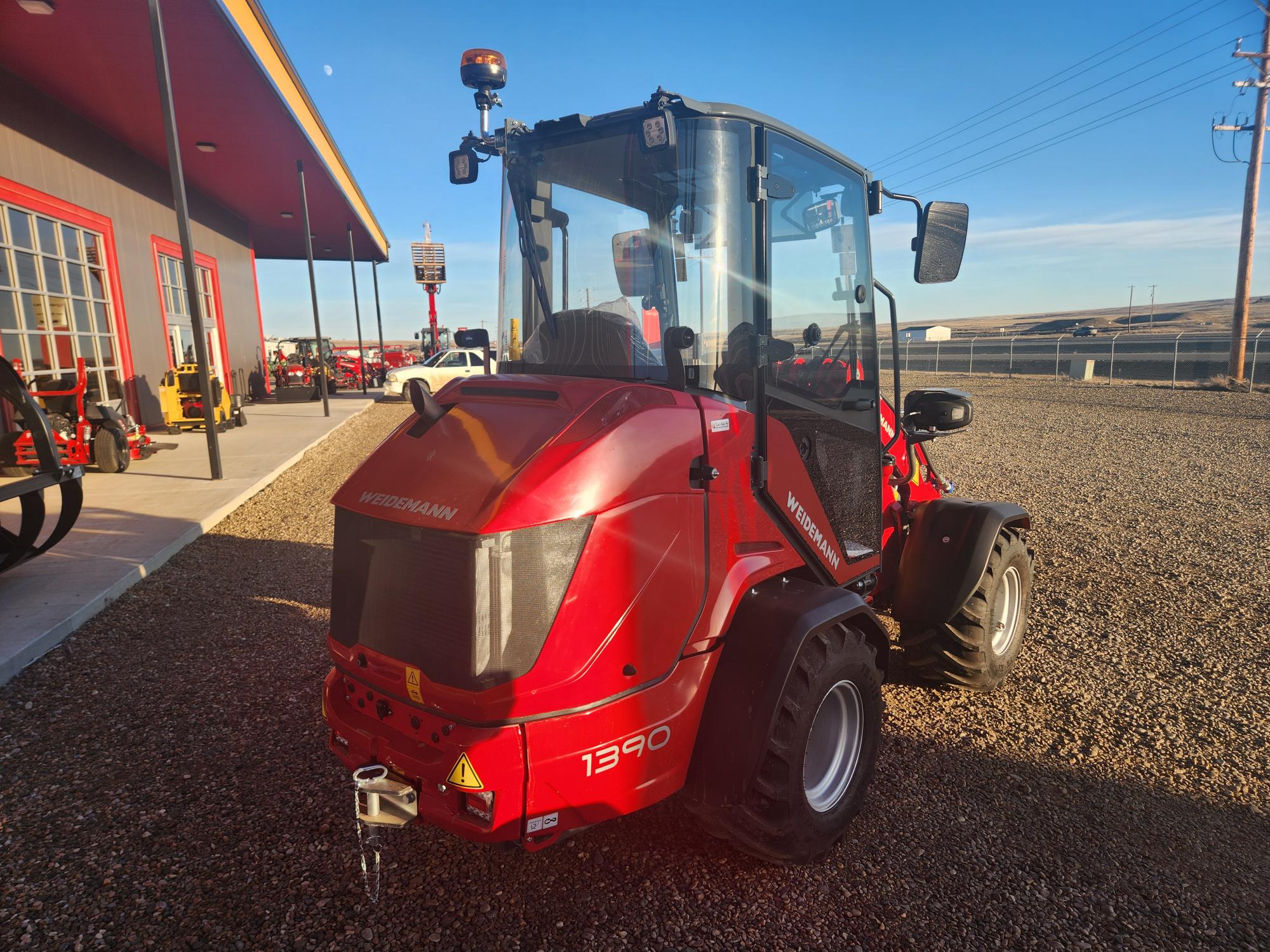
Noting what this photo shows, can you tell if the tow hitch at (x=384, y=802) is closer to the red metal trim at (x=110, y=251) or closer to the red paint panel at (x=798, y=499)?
the red paint panel at (x=798, y=499)

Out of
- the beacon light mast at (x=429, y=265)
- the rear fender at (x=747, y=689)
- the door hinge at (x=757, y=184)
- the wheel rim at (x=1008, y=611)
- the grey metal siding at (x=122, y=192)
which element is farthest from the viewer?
the beacon light mast at (x=429, y=265)

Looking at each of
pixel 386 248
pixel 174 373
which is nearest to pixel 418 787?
pixel 174 373

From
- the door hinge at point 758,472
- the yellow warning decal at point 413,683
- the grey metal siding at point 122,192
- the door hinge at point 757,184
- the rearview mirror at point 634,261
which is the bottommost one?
the yellow warning decal at point 413,683

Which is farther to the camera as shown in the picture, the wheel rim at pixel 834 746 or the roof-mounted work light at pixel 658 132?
the wheel rim at pixel 834 746

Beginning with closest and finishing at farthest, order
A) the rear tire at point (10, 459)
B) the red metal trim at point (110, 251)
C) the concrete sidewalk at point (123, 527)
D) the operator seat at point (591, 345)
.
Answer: the operator seat at point (591, 345) < the concrete sidewalk at point (123, 527) < the rear tire at point (10, 459) < the red metal trim at point (110, 251)

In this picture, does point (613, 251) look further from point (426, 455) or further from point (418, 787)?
point (418, 787)

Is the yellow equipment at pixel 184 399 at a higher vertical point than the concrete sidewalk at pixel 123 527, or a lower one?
higher

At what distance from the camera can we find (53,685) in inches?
152

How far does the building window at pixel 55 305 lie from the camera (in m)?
9.43

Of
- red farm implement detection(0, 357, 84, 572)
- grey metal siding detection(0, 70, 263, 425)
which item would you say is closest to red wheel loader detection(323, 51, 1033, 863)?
red farm implement detection(0, 357, 84, 572)

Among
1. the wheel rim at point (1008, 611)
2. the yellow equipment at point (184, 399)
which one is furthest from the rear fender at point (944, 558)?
the yellow equipment at point (184, 399)

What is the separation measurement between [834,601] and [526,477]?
119 centimetres

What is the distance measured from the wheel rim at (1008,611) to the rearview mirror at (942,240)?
1695mm

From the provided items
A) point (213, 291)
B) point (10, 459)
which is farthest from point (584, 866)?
point (213, 291)
